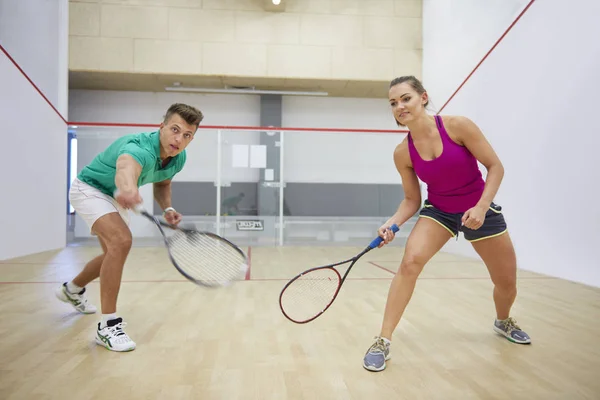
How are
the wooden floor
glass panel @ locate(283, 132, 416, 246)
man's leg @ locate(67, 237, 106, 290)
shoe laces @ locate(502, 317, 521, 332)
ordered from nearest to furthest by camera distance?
the wooden floor < shoe laces @ locate(502, 317, 521, 332) < man's leg @ locate(67, 237, 106, 290) < glass panel @ locate(283, 132, 416, 246)

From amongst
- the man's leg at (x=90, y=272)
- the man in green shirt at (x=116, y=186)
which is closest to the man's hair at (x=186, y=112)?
the man in green shirt at (x=116, y=186)

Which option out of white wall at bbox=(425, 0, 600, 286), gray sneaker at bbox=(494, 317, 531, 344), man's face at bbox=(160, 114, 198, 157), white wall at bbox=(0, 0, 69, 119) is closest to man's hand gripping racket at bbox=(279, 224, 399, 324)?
gray sneaker at bbox=(494, 317, 531, 344)

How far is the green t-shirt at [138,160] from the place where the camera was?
146cm

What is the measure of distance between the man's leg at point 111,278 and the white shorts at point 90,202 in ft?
0.09

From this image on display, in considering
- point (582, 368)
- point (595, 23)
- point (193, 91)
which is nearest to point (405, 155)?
point (582, 368)

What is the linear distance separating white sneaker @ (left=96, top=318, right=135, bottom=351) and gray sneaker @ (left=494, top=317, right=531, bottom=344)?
1201mm

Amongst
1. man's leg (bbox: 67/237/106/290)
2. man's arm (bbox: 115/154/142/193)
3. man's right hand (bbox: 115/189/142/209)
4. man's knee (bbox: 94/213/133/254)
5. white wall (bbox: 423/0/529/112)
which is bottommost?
man's leg (bbox: 67/237/106/290)

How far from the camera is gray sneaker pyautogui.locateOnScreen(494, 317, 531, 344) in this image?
1534 mm

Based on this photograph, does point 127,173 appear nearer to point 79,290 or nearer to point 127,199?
point 127,199

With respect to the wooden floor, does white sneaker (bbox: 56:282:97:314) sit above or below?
above

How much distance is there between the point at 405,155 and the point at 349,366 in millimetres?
654

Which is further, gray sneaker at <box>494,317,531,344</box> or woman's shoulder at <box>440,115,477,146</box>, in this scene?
gray sneaker at <box>494,317,531,344</box>

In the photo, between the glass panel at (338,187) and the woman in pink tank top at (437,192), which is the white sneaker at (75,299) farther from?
the glass panel at (338,187)

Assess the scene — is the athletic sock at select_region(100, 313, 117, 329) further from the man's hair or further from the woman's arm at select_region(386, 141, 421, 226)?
the woman's arm at select_region(386, 141, 421, 226)
